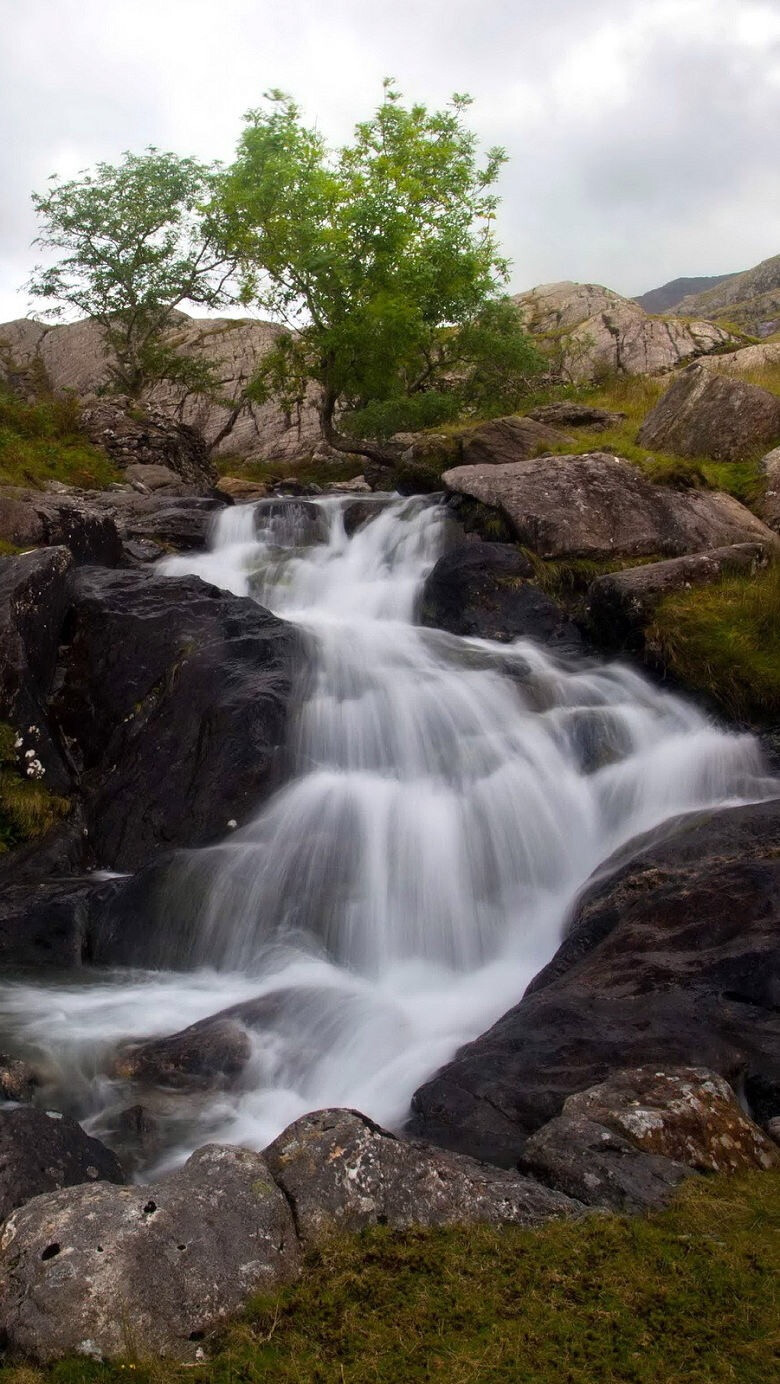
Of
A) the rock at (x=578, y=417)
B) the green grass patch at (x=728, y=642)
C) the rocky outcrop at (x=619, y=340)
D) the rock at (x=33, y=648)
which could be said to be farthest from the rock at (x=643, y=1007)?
the rocky outcrop at (x=619, y=340)

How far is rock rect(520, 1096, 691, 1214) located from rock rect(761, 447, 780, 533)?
1180 centimetres

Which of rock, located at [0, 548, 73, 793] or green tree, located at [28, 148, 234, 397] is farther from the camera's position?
green tree, located at [28, 148, 234, 397]

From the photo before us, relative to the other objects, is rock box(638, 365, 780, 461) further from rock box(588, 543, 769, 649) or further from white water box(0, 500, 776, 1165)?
white water box(0, 500, 776, 1165)

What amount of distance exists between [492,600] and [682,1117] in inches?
357

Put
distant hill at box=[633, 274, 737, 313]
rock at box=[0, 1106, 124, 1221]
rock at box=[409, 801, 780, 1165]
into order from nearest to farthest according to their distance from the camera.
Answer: rock at box=[0, 1106, 124, 1221] → rock at box=[409, 801, 780, 1165] → distant hill at box=[633, 274, 737, 313]

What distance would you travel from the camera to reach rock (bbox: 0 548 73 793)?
927 cm

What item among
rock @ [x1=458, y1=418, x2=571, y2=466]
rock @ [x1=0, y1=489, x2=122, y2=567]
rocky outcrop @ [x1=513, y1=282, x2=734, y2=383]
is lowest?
rock @ [x1=0, y1=489, x2=122, y2=567]

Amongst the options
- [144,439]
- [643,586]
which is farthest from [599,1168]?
[144,439]

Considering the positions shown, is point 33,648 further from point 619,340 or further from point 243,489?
point 619,340

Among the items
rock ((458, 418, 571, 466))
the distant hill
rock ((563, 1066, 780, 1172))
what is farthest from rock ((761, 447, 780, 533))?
the distant hill

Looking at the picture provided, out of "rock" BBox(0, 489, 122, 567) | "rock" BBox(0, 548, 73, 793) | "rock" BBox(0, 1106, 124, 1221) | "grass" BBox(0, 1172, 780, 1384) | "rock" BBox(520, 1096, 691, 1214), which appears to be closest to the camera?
"grass" BBox(0, 1172, 780, 1384)

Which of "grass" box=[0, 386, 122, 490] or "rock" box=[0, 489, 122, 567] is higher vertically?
"grass" box=[0, 386, 122, 490]

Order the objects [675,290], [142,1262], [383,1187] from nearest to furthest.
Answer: [142,1262] → [383,1187] → [675,290]

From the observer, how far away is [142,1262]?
309 centimetres
